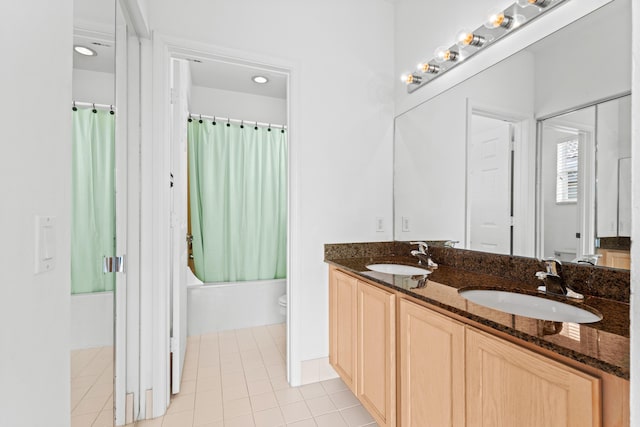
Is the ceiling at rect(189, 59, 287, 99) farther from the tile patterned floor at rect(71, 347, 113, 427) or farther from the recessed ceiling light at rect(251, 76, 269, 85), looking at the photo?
the tile patterned floor at rect(71, 347, 113, 427)

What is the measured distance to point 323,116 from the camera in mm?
2094

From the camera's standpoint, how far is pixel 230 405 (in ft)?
5.88

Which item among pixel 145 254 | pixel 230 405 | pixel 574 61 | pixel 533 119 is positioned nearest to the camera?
pixel 574 61

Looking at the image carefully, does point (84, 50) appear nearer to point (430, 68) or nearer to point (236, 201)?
point (430, 68)

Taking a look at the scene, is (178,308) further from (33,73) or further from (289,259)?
(33,73)

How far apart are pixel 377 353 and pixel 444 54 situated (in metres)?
1.74

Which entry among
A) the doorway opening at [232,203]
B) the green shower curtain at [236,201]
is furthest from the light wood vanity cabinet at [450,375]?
the green shower curtain at [236,201]

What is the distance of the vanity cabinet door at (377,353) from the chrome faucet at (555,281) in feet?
2.01

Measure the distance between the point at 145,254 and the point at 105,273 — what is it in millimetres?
466

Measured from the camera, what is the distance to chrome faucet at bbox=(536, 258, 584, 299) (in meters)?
1.17

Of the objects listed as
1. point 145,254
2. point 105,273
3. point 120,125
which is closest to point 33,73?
point 105,273

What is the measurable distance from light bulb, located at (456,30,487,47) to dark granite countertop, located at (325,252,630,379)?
125 centimetres

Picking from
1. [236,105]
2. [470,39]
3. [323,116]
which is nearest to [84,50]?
[323,116]

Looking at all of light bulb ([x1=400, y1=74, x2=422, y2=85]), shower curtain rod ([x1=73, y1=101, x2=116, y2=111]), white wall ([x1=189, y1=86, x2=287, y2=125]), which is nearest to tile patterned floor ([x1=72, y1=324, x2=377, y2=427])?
shower curtain rod ([x1=73, y1=101, x2=116, y2=111])
